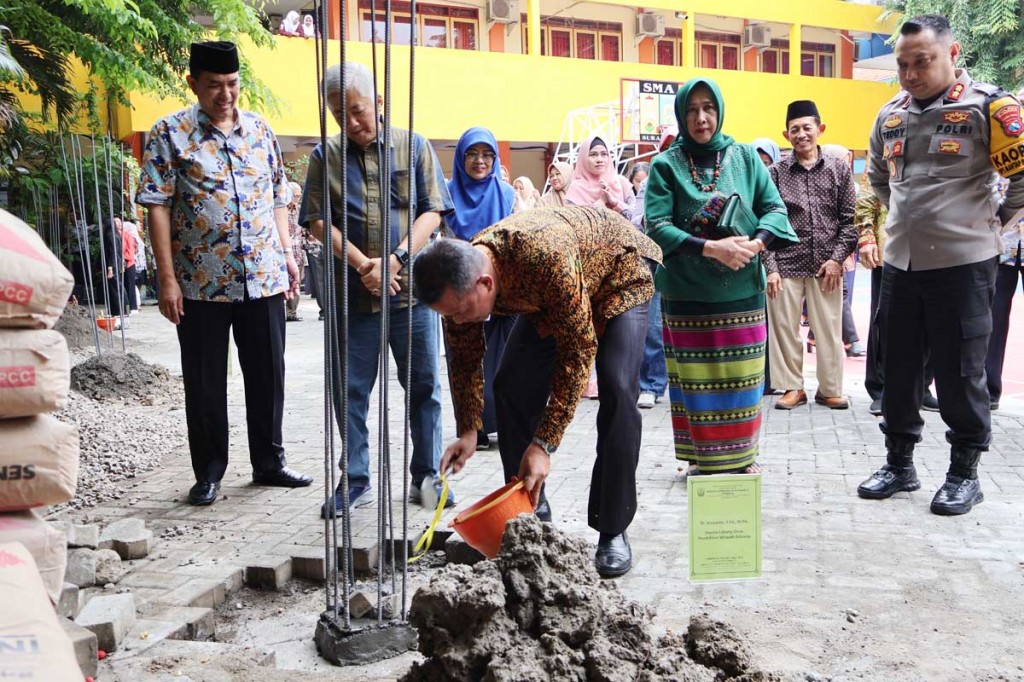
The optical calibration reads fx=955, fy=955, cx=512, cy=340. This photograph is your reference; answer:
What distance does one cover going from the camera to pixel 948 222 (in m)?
4.19

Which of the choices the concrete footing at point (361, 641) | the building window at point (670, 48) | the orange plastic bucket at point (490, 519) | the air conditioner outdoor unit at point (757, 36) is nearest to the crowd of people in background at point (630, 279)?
the orange plastic bucket at point (490, 519)

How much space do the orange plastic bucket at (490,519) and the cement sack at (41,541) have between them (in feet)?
3.42

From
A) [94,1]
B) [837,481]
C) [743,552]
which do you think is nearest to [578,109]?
[94,1]

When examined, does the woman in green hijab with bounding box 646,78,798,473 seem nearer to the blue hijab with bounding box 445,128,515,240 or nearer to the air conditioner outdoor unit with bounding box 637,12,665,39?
the blue hijab with bounding box 445,128,515,240

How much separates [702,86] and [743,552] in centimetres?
191

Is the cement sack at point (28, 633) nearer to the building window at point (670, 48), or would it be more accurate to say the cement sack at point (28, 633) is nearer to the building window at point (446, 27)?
the building window at point (446, 27)

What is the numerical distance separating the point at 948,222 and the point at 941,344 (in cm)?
54

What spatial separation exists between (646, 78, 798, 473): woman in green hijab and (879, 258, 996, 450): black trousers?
28.9 inches

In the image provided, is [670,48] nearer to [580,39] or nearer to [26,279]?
[580,39]

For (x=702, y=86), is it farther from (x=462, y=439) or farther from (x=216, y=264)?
(x=216, y=264)

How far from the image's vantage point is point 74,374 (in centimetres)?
792

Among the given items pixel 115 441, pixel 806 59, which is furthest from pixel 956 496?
pixel 806 59

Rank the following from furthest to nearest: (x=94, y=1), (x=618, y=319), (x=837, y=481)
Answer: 1. (x=94, y=1)
2. (x=837, y=481)
3. (x=618, y=319)

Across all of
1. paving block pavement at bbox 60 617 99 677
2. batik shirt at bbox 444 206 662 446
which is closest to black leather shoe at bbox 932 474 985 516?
batik shirt at bbox 444 206 662 446
